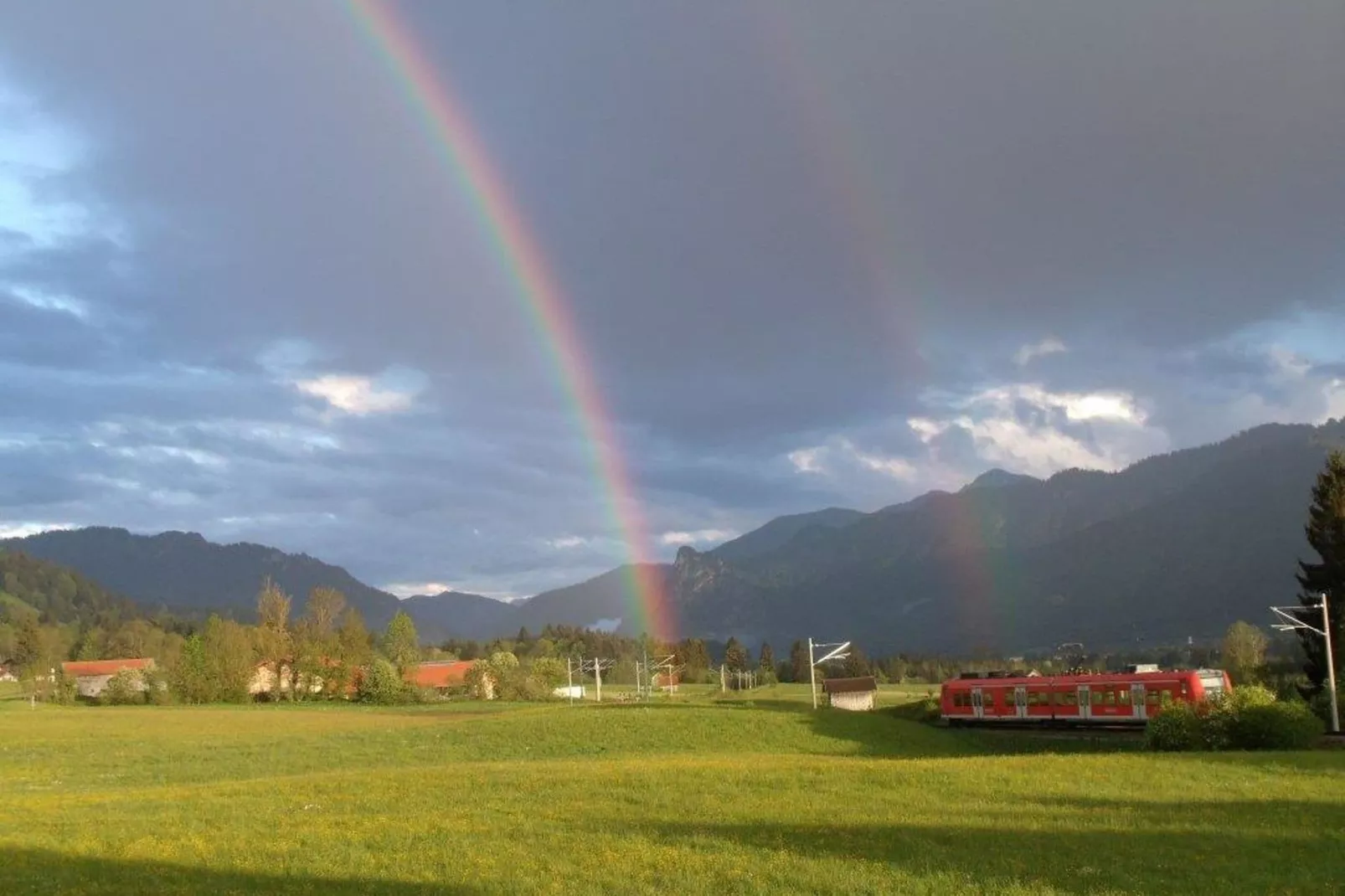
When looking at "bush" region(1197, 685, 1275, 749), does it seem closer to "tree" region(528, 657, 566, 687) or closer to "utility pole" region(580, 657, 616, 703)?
"utility pole" region(580, 657, 616, 703)

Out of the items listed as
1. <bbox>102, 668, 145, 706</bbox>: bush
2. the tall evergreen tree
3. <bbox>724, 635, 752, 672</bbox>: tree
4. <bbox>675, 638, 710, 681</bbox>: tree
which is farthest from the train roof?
<bbox>675, 638, 710, 681</bbox>: tree

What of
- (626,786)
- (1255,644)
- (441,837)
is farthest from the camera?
(1255,644)

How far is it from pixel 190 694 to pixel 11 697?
44765 mm

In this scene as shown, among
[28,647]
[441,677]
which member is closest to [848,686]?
[441,677]

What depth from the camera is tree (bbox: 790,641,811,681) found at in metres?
182

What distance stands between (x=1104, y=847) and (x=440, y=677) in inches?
5461

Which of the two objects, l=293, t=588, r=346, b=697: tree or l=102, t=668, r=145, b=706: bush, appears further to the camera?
l=293, t=588, r=346, b=697: tree

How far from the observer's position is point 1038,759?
30328 mm

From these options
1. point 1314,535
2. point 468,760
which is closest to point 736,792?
point 468,760

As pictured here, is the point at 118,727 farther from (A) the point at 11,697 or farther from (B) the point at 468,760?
(A) the point at 11,697

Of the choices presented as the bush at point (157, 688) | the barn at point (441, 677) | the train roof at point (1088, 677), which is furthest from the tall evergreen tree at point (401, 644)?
the train roof at point (1088, 677)

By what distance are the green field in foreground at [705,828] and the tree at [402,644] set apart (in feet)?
295

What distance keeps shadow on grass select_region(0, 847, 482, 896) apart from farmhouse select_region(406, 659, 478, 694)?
111 m

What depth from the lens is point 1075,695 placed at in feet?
196
